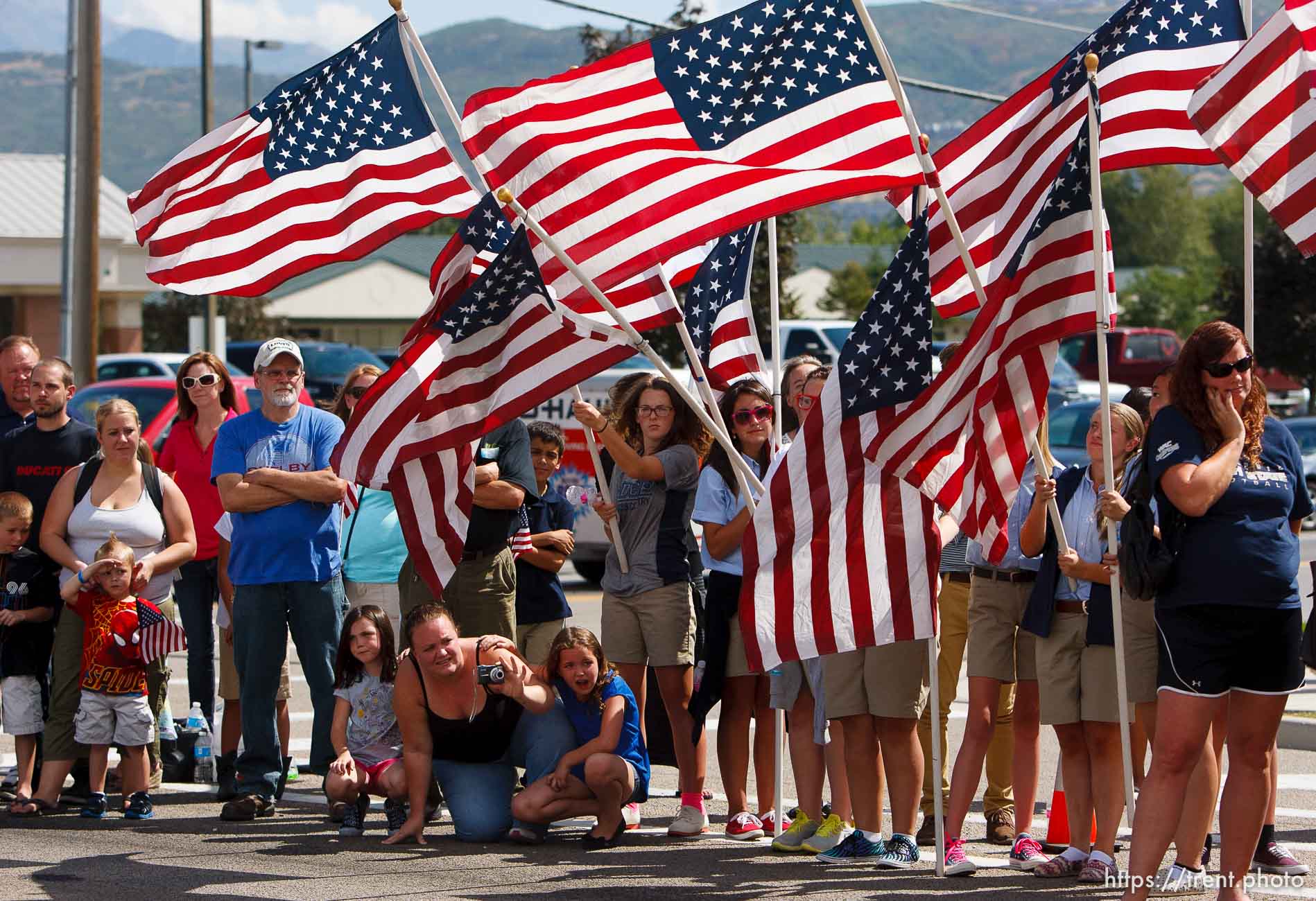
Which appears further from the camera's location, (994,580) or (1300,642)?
(994,580)

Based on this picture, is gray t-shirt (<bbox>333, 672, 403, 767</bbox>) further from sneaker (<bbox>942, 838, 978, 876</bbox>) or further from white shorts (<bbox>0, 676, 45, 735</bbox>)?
sneaker (<bbox>942, 838, 978, 876</bbox>)

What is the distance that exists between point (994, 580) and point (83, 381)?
16.2 meters

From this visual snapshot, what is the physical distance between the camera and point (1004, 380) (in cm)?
721

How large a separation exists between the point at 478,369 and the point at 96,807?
114 inches

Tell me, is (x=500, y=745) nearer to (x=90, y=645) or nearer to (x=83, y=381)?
(x=90, y=645)

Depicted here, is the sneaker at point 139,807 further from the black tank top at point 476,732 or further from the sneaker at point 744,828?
the sneaker at point 744,828

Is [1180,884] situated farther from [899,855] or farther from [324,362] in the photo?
[324,362]

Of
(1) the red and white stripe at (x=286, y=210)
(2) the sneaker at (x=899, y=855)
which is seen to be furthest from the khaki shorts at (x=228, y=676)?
(2) the sneaker at (x=899, y=855)

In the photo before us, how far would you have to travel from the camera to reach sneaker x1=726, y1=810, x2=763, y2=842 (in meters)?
8.31

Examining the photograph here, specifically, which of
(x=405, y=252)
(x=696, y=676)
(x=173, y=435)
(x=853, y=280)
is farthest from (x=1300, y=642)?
(x=405, y=252)

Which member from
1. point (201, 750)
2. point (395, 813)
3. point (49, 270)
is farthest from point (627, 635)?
point (49, 270)

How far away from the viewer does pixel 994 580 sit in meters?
7.83

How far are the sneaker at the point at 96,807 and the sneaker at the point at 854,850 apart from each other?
11.4 ft

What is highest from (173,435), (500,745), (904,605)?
(173,435)
